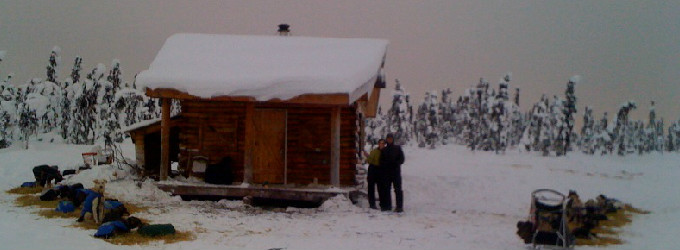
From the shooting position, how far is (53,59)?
1609 inches

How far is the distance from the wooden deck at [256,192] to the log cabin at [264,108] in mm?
32

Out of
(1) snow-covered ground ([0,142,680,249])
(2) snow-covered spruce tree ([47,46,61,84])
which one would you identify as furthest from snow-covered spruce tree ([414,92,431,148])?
(1) snow-covered ground ([0,142,680,249])

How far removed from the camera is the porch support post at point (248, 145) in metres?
14.7

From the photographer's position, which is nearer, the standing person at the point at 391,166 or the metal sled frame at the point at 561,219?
the metal sled frame at the point at 561,219

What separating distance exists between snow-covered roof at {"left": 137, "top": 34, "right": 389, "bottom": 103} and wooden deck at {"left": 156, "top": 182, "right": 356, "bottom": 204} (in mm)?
2212

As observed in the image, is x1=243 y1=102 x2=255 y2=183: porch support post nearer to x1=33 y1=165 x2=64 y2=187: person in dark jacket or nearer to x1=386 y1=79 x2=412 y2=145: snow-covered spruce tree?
x1=33 y1=165 x2=64 y2=187: person in dark jacket

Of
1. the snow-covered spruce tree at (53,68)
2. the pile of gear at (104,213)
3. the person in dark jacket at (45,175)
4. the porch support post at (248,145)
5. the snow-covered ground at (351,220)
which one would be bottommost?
the snow-covered ground at (351,220)

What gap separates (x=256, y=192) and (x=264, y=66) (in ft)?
10.5

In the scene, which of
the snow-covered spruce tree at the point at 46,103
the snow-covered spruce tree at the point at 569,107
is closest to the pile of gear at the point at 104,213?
the snow-covered spruce tree at the point at 46,103

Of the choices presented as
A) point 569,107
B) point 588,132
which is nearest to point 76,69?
point 569,107

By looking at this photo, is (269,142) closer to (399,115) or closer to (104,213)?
(104,213)

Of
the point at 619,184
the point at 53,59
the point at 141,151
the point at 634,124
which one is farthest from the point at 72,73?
the point at 634,124

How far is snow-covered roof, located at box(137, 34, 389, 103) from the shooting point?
14023 millimetres

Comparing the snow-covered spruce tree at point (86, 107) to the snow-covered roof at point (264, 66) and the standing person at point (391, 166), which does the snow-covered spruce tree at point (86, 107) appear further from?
the standing person at point (391, 166)
